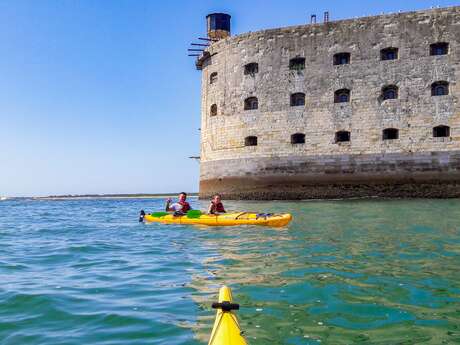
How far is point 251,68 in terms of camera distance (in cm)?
2641

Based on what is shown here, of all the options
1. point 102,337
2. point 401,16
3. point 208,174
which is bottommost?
point 102,337

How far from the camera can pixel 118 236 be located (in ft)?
40.0

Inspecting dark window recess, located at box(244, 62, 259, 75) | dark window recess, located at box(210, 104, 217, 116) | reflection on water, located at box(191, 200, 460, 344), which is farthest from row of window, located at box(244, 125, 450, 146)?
reflection on water, located at box(191, 200, 460, 344)

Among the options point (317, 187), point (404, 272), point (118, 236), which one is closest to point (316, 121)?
point (317, 187)

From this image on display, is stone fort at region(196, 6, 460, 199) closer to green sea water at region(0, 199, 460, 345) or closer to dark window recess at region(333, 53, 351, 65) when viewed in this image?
dark window recess at region(333, 53, 351, 65)

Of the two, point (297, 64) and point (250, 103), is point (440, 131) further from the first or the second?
point (250, 103)

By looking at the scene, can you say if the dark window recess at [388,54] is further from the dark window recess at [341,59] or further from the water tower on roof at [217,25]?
the water tower on roof at [217,25]

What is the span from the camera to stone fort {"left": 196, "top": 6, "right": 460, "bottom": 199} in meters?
22.7

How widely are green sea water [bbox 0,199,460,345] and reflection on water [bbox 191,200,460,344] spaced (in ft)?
0.06

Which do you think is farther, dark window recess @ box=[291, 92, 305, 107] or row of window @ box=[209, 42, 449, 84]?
dark window recess @ box=[291, 92, 305, 107]

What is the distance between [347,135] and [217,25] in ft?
39.9

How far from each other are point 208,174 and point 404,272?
22089 mm

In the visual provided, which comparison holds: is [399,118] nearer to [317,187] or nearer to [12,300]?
[317,187]

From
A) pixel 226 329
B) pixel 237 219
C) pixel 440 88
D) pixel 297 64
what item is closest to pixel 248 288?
pixel 226 329
